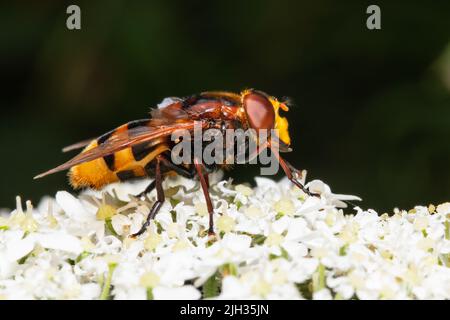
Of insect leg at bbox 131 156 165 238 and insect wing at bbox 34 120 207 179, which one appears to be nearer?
insect leg at bbox 131 156 165 238

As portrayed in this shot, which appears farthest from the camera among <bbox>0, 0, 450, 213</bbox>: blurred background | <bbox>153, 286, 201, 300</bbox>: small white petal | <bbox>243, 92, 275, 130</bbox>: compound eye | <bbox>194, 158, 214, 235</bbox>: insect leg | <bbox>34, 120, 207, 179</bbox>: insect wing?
<bbox>0, 0, 450, 213</bbox>: blurred background

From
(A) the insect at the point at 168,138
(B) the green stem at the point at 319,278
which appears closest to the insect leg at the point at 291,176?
(A) the insect at the point at 168,138

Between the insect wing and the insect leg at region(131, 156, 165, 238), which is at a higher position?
the insect wing

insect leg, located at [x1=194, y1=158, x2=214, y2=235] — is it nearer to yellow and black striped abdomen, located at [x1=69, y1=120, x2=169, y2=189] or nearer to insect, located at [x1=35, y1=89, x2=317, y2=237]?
insect, located at [x1=35, y1=89, x2=317, y2=237]

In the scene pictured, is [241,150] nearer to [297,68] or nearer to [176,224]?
[176,224]

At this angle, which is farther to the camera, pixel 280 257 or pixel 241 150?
pixel 241 150

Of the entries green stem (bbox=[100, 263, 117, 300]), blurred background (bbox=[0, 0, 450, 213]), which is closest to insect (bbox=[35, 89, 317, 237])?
green stem (bbox=[100, 263, 117, 300])
